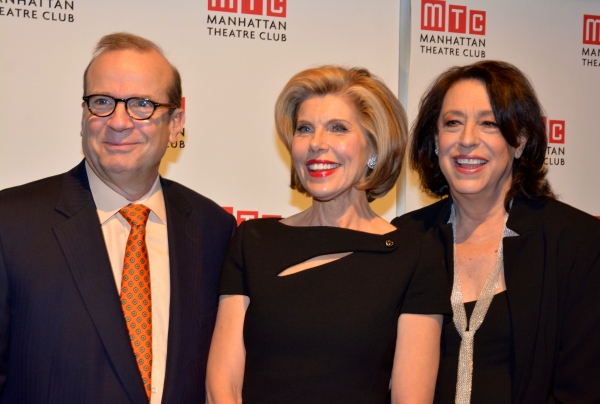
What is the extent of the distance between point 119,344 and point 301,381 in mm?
600

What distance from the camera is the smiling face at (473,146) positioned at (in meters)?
2.78

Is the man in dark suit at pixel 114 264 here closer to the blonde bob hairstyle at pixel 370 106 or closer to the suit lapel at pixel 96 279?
the suit lapel at pixel 96 279

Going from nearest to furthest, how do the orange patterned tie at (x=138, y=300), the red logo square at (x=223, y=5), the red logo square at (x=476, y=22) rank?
the orange patterned tie at (x=138, y=300) < the red logo square at (x=223, y=5) < the red logo square at (x=476, y=22)

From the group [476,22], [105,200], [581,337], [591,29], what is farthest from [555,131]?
[105,200]

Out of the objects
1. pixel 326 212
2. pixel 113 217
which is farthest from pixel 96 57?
pixel 326 212

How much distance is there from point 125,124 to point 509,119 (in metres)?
1.45

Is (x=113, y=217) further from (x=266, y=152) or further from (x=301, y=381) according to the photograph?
(x=266, y=152)

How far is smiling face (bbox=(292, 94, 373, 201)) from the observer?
2.53m

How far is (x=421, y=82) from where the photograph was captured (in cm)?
398

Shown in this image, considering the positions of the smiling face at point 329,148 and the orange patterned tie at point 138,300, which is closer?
the orange patterned tie at point 138,300

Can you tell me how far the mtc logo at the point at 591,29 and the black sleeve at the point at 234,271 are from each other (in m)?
Result: 2.80

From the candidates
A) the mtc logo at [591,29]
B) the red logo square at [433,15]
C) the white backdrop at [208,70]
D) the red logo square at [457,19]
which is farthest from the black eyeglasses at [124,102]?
the mtc logo at [591,29]

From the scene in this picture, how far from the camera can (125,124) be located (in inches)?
96.7

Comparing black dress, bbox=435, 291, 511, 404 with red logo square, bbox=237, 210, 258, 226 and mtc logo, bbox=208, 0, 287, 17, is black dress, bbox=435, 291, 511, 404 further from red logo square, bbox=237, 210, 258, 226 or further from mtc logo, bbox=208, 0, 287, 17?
mtc logo, bbox=208, 0, 287, 17
